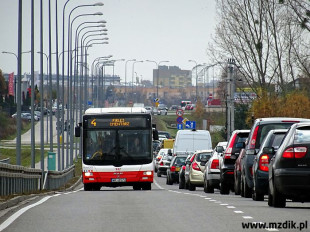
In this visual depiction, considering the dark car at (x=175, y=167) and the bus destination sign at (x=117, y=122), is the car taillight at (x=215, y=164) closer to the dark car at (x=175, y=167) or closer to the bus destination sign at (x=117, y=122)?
the bus destination sign at (x=117, y=122)

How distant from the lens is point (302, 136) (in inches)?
752

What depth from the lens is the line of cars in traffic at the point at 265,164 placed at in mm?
18984

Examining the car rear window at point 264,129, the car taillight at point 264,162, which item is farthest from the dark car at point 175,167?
the car taillight at point 264,162

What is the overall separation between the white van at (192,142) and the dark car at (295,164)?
40583 mm

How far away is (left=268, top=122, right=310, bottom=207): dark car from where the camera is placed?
1888 centimetres

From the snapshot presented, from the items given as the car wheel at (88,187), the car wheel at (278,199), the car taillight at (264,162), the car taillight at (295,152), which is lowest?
the car wheel at (88,187)

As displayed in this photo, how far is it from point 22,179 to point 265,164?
13395 millimetres

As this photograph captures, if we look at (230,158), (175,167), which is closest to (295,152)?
(230,158)

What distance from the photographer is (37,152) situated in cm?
10631

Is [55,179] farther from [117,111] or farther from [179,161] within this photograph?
[117,111]

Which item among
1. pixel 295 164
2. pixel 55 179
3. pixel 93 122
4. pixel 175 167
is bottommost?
pixel 55 179

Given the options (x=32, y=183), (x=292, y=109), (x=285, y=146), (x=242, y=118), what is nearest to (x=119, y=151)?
(x=32, y=183)

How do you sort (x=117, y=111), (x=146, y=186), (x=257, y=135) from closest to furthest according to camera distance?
(x=257, y=135) → (x=117, y=111) → (x=146, y=186)

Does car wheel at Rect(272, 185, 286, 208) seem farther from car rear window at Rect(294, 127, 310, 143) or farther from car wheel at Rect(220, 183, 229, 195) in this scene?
car wheel at Rect(220, 183, 229, 195)
